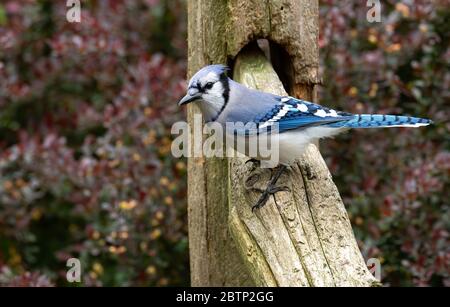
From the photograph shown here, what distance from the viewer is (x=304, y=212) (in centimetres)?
249

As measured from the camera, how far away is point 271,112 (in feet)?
9.48

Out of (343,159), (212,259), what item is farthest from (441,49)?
(212,259)

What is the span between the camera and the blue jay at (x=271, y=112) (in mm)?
2832

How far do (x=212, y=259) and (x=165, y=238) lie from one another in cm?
64

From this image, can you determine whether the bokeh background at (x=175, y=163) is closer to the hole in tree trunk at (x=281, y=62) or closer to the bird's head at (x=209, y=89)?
the hole in tree trunk at (x=281, y=62)

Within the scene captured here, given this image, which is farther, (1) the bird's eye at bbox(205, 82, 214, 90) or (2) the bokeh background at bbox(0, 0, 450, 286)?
(2) the bokeh background at bbox(0, 0, 450, 286)

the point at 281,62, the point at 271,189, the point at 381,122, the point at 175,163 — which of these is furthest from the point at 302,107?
the point at 175,163

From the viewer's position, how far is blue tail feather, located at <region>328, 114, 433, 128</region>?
2738mm

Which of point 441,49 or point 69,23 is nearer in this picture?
point 441,49

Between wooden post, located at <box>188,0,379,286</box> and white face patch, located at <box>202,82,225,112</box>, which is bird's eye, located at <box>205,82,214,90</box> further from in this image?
wooden post, located at <box>188,0,379,286</box>

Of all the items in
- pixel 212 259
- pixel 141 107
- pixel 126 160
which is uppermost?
pixel 141 107

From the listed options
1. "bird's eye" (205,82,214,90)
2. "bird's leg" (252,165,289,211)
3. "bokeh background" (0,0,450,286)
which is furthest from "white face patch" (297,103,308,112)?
"bokeh background" (0,0,450,286)

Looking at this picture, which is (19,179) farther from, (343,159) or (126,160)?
(343,159)

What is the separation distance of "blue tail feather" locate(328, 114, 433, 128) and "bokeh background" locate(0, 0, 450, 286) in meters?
0.80
